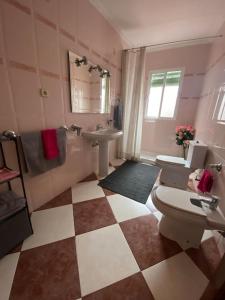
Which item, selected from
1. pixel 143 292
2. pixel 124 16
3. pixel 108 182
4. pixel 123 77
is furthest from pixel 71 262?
pixel 124 16

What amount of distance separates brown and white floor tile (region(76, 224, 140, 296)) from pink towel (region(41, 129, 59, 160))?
851mm

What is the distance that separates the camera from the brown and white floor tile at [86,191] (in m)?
1.77

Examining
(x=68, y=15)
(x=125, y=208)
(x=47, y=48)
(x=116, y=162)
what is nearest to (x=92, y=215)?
(x=125, y=208)

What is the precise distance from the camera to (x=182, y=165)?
6.38 feet

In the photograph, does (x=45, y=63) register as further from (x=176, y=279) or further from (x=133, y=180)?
(x=176, y=279)

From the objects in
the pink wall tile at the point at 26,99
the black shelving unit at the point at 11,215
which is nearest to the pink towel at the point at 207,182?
the black shelving unit at the point at 11,215

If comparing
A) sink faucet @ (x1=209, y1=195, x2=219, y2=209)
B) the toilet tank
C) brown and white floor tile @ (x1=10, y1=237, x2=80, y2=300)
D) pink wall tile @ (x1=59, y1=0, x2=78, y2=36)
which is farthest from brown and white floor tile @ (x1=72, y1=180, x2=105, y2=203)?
pink wall tile @ (x1=59, y1=0, x2=78, y2=36)

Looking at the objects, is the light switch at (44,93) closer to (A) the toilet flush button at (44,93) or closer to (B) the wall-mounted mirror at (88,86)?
(A) the toilet flush button at (44,93)

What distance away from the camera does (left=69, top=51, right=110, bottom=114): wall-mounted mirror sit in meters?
1.67

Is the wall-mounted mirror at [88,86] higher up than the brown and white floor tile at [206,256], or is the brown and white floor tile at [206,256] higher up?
the wall-mounted mirror at [88,86]

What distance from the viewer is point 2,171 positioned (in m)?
A: 1.07

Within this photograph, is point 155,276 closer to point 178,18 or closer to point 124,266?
point 124,266

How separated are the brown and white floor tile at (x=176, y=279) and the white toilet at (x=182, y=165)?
1.11m

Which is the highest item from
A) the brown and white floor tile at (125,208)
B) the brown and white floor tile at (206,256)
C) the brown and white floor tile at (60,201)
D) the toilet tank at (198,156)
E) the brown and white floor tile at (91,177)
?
the toilet tank at (198,156)
